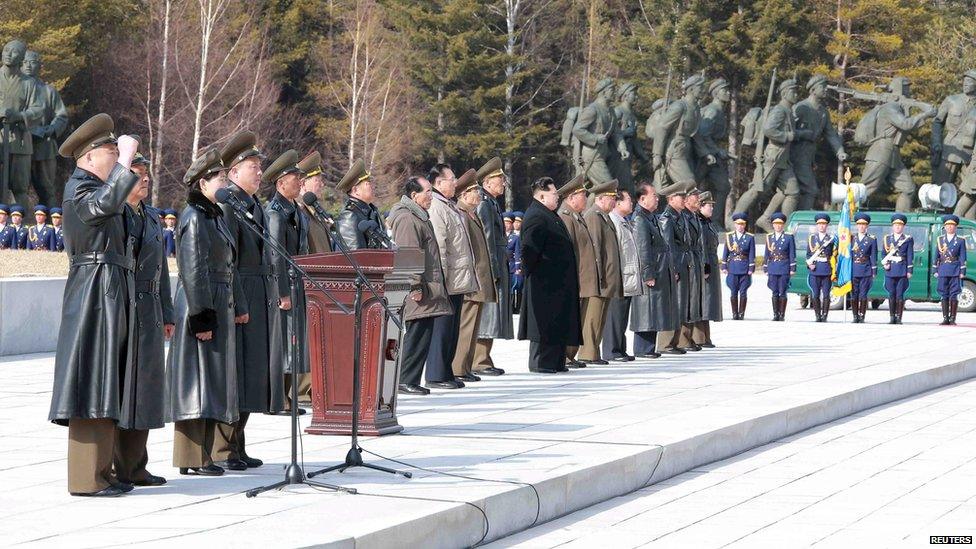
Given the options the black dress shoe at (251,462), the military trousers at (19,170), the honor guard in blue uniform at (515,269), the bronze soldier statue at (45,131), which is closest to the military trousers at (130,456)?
the black dress shoe at (251,462)

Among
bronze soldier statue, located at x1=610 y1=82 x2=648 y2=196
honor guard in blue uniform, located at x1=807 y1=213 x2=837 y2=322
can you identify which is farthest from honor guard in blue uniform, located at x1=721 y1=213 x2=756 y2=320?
bronze soldier statue, located at x1=610 y1=82 x2=648 y2=196

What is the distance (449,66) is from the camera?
61.3 m

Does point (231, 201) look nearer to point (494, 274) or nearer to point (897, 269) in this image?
point (494, 274)

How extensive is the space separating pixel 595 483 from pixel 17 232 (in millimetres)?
20337

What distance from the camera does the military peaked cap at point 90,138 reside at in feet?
26.4

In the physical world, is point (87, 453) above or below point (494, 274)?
below

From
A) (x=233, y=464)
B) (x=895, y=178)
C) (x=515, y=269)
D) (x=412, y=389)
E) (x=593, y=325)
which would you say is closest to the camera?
(x=233, y=464)

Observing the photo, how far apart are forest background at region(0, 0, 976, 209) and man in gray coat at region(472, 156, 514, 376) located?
129 ft

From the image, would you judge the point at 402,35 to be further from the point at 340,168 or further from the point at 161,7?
the point at 161,7

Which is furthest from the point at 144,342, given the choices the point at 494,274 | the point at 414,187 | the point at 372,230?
the point at 494,274

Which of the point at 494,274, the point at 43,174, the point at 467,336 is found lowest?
the point at 467,336

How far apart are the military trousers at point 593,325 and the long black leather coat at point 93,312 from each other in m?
9.15

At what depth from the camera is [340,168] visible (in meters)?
62.3

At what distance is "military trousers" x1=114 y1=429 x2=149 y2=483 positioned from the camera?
8383mm
